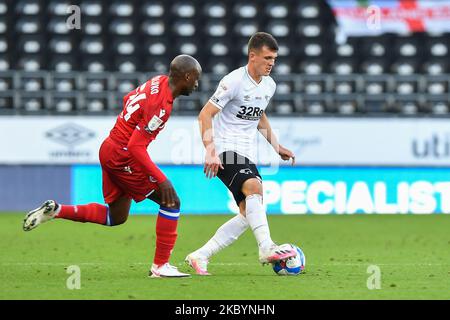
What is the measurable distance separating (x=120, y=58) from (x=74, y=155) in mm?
3304

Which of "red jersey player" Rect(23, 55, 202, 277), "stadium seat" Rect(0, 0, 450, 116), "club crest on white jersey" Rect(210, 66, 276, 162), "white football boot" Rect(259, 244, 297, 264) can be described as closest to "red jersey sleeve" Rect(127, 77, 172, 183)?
"red jersey player" Rect(23, 55, 202, 277)

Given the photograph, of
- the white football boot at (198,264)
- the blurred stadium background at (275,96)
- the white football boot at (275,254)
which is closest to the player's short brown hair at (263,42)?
the white football boot at (275,254)

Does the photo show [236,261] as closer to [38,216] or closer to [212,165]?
[212,165]

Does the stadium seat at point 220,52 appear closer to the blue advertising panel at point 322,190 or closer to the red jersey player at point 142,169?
the blue advertising panel at point 322,190

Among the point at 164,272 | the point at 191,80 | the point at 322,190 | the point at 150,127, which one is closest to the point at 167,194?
the point at 150,127

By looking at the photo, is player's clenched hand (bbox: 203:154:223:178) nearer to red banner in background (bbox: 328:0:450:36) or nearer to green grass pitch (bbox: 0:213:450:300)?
green grass pitch (bbox: 0:213:450:300)

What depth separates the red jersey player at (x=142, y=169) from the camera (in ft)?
25.0

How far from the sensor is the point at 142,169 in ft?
25.2

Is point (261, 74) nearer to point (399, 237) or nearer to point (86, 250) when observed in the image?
point (86, 250)

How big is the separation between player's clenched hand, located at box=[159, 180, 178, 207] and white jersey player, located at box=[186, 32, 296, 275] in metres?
0.45

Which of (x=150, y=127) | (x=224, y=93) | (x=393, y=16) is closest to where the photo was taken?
(x=150, y=127)

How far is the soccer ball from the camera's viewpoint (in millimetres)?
8047

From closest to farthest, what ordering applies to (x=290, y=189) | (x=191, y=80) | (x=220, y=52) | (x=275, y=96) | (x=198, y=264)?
(x=191, y=80)
(x=198, y=264)
(x=290, y=189)
(x=275, y=96)
(x=220, y=52)

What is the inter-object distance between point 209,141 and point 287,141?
996cm
